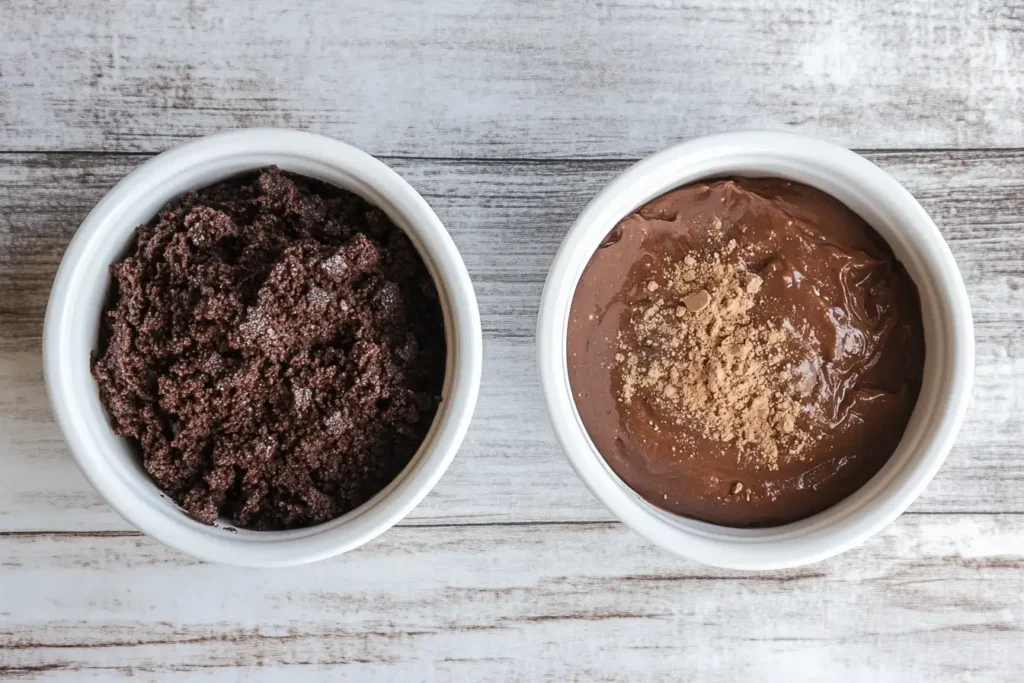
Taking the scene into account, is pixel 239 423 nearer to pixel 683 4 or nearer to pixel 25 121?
pixel 25 121

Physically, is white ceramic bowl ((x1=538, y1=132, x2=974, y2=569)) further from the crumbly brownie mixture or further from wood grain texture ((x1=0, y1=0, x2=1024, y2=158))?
wood grain texture ((x1=0, y1=0, x2=1024, y2=158))

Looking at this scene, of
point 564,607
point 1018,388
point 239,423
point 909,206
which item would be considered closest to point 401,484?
point 239,423

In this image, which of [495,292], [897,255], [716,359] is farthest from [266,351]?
[897,255]

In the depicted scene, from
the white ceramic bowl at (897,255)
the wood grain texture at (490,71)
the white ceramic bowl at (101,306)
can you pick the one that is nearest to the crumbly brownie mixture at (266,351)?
the white ceramic bowl at (101,306)

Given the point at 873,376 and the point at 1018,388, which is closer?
the point at 873,376

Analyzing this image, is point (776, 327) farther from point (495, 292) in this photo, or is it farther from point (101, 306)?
point (101, 306)

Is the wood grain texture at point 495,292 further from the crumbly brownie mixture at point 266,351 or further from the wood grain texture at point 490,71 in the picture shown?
the crumbly brownie mixture at point 266,351
